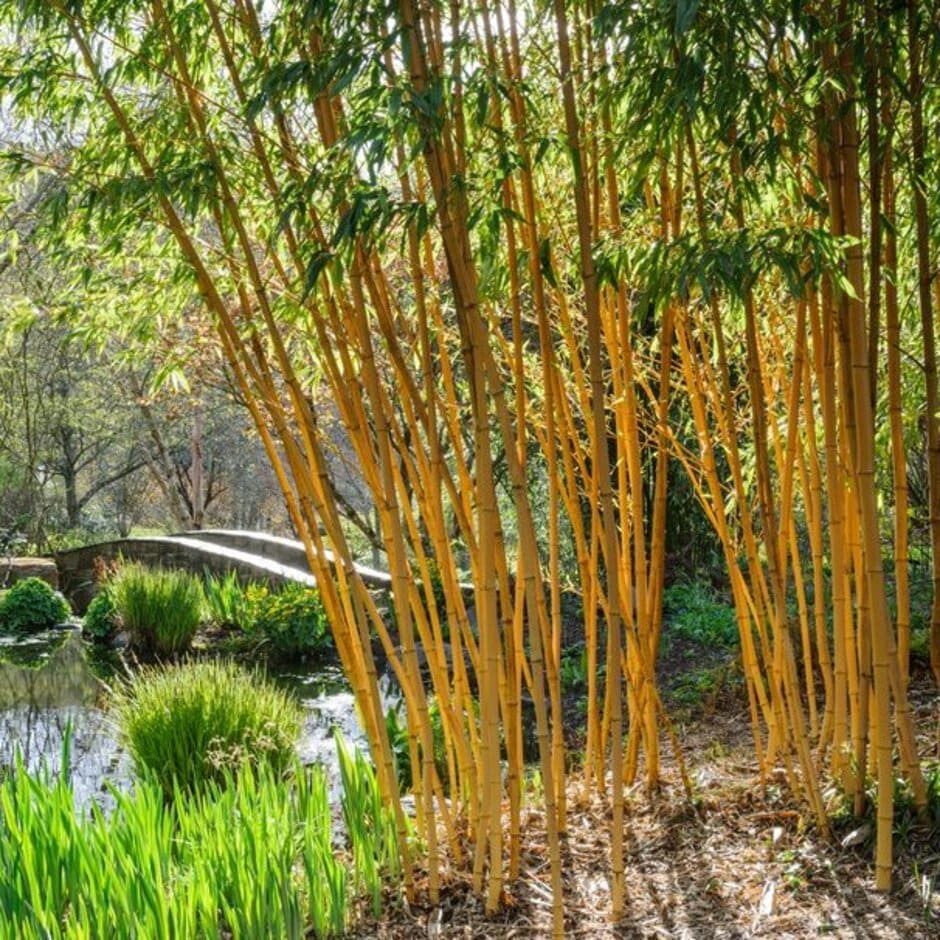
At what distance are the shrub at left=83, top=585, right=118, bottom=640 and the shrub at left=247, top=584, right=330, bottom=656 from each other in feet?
5.60

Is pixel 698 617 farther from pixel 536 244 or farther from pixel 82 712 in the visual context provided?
pixel 536 244

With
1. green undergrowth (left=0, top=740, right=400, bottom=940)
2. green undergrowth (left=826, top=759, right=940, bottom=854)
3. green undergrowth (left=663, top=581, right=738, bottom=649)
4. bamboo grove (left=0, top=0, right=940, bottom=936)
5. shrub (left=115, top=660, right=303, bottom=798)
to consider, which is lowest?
green undergrowth (left=663, top=581, right=738, bottom=649)

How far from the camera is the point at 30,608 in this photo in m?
10.7

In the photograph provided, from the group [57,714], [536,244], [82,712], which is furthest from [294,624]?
[536,244]

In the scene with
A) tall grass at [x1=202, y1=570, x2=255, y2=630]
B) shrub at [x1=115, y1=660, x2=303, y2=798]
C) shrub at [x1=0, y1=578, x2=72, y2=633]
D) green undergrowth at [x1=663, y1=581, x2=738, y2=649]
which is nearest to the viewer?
shrub at [x1=115, y1=660, x2=303, y2=798]

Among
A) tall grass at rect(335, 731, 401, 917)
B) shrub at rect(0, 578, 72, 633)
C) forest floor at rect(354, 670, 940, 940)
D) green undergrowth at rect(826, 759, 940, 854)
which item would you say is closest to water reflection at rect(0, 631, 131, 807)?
shrub at rect(0, 578, 72, 633)

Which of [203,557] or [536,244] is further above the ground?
[536,244]

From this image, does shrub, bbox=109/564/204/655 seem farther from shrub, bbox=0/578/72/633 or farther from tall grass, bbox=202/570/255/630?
shrub, bbox=0/578/72/633

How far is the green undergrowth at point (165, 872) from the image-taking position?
2.38 metres

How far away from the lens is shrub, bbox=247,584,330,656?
27.5 feet

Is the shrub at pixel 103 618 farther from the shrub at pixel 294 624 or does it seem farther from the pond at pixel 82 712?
the shrub at pixel 294 624

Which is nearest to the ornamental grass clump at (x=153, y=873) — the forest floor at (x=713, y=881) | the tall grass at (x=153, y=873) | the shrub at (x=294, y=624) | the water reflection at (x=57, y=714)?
the tall grass at (x=153, y=873)

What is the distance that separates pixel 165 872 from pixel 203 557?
8849 millimetres

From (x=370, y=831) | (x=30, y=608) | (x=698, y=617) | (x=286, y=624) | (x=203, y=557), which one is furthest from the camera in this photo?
(x=203, y=557)
